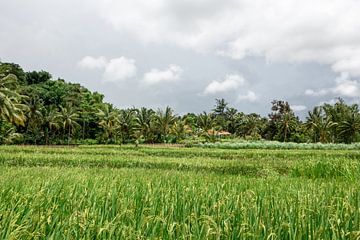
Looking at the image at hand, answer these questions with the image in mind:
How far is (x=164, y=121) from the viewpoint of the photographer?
5462 centimetres

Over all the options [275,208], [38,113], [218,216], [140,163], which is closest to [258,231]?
[218,216]

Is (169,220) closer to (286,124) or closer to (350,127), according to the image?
(350,127)

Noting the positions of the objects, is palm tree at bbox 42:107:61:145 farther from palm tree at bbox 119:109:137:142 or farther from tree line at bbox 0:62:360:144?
palm tree at bbox 119:109:137:142

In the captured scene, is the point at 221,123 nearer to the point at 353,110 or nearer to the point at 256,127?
the point at 256,127

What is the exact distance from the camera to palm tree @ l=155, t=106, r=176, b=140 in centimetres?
5441

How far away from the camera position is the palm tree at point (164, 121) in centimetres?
5441

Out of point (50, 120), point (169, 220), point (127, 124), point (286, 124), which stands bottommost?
point (169, 220)

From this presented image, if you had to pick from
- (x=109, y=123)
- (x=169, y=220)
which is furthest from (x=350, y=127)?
(x=169, y=220)

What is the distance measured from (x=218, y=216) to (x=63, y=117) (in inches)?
2025

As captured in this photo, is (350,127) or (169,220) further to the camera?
(350,127)

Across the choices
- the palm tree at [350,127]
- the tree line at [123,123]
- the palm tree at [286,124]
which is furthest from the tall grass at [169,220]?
the palm tree at [286,124]

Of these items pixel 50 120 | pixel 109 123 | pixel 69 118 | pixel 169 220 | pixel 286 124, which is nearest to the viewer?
pixel 169 220

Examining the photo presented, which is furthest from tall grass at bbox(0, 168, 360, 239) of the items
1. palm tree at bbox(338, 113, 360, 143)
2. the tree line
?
palm tree at bbox(338, 113, 360, 143)

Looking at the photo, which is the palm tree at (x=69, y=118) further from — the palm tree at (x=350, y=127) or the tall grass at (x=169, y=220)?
the tall grass at (x=169, y=220)
